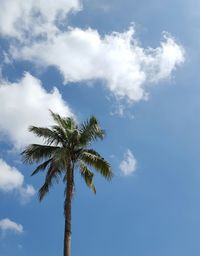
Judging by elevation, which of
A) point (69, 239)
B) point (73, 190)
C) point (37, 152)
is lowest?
point (69, 239)

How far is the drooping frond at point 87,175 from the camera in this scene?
3741 centimetres

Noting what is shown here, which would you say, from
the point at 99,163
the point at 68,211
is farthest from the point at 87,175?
the point at 68,211

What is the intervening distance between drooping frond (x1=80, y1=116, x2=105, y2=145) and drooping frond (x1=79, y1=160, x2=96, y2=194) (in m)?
1.55

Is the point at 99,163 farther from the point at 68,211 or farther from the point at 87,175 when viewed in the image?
the point at 68,211

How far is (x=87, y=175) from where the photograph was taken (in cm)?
3800

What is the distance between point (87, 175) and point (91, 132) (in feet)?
9.27

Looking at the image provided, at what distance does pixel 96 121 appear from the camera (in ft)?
129

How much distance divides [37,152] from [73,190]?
3.56 meters

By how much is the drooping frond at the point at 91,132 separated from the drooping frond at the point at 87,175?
1548 millimetres

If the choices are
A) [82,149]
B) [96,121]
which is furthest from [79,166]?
[96,121]

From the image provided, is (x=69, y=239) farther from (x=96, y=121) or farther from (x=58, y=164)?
(x=96, y=121)

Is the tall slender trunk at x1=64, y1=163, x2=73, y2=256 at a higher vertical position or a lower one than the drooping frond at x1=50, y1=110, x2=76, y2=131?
lower

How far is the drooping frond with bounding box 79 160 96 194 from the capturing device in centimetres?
3741

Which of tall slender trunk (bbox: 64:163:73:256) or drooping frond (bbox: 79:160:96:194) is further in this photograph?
drooping frond (bbox: 79:160:96:194)
